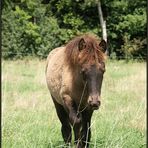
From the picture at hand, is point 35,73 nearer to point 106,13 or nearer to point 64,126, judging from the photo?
point 64,126

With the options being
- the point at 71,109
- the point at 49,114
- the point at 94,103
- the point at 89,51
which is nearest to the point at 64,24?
the point at 49,114

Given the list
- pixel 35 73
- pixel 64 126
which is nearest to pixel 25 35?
pixel 35 73

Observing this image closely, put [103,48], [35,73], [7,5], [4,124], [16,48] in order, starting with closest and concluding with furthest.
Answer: [103,48], [4,124], [35,73], [16,48], [7,5]

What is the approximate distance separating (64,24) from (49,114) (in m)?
18.5

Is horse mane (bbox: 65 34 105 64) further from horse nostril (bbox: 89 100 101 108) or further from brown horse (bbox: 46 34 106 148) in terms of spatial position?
horse nostril (bbox: 89 100 101 108)

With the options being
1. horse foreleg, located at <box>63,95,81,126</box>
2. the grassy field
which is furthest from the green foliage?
horse foreleg, located at <box>63,95,81,126</box>

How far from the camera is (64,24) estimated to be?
83.6ft

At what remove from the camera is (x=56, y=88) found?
5.20 m

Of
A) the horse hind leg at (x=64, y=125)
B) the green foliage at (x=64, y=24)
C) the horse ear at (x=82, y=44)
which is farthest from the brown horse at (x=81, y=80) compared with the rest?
the green foliage at (x=64, y=24)

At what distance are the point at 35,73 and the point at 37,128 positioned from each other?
9422mm

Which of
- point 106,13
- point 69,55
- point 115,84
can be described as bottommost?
point 115,84

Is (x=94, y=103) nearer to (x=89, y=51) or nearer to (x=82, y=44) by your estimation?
(x=89, y=51)

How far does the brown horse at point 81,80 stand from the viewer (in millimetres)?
4328

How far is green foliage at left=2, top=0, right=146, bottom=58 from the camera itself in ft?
77.3
